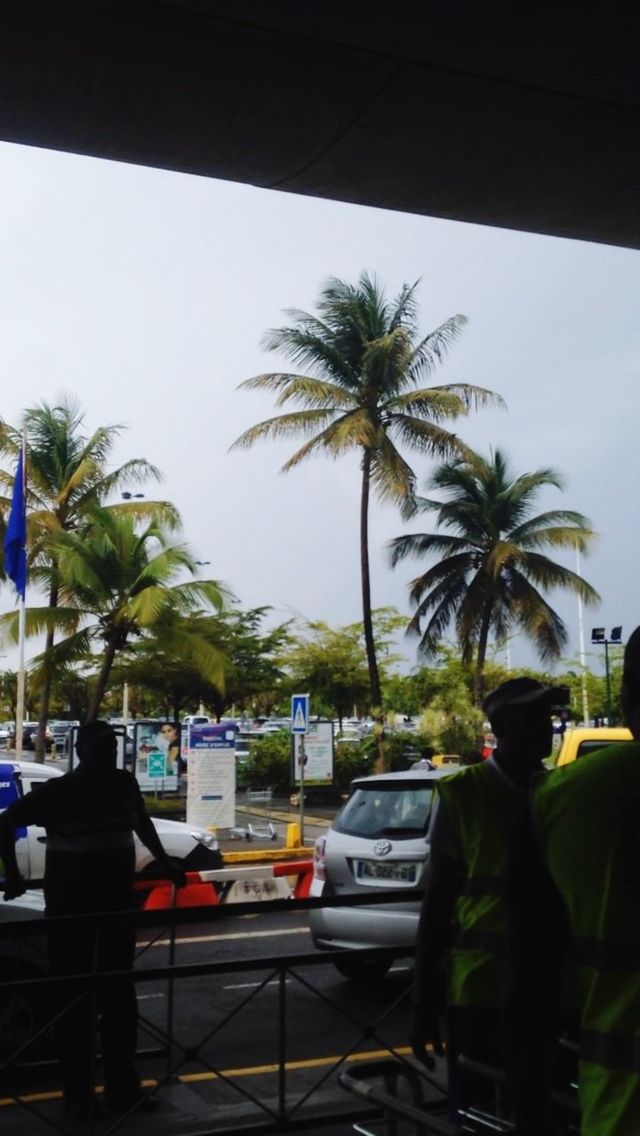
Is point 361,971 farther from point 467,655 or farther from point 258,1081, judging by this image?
point 467,655

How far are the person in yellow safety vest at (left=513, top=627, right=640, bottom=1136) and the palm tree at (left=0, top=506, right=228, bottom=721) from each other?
87.4ft

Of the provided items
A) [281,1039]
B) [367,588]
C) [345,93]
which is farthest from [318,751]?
[345,93]

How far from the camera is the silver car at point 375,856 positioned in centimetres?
920

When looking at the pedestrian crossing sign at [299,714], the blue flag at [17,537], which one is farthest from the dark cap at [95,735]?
the blue flag at [17,537]

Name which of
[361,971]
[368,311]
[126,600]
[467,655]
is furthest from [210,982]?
[467,655]

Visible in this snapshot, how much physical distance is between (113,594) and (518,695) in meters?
26.4

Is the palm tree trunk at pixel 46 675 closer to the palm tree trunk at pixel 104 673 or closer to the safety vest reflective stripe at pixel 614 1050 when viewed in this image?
the palm tree trunk at pixel 104 673

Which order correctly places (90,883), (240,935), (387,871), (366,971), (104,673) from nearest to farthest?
(90,883) < (366,971) < (387,871) < (240,935) < (104,673)

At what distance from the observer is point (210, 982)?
28.6 feet

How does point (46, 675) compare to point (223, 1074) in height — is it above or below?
above

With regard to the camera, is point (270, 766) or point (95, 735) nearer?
point (95, 735)

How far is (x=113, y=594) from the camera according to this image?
29.5 m

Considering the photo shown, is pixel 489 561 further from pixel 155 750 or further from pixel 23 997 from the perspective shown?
pixel 23 997

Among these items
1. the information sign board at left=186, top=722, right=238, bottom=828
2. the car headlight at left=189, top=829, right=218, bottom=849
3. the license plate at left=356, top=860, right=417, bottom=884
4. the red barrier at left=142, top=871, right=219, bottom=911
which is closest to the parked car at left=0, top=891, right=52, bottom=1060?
the license plate at left=356, top=860, right=417, bottom=884
